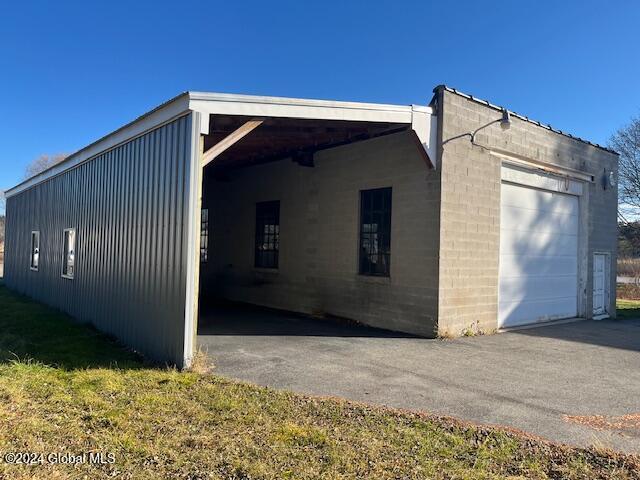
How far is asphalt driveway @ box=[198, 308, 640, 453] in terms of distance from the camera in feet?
15.0

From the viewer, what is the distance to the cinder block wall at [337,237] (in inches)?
350

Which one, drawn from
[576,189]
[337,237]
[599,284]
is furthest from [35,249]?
[599,284]

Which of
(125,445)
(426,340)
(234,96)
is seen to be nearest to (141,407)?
(125,445)

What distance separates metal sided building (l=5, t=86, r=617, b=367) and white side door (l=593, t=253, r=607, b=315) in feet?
0.29

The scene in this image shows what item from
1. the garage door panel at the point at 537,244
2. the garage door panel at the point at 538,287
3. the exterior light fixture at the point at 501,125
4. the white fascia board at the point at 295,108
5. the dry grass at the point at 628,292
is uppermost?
the exterior light fixture at the point at 501,125

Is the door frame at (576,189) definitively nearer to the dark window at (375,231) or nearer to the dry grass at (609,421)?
the dark window at (375,231)

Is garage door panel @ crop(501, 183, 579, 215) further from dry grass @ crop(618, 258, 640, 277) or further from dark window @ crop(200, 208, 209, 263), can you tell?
dry grass @ crop(618, 258, 640, 277)

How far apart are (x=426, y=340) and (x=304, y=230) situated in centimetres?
443

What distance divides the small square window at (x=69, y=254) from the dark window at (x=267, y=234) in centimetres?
469

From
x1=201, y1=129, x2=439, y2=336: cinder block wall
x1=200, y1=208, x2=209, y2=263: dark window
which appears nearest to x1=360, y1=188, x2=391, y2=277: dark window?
x1=201, y1=129, x2=439, y2=336: cinder block wall

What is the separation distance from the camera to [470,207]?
913cm

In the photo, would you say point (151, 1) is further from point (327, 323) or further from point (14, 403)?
point (14, 403)

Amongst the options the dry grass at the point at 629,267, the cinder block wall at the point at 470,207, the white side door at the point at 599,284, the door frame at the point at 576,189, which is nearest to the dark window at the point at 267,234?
the cinder block wall at the point at 470,207

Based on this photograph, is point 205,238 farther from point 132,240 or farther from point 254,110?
point 254,110
